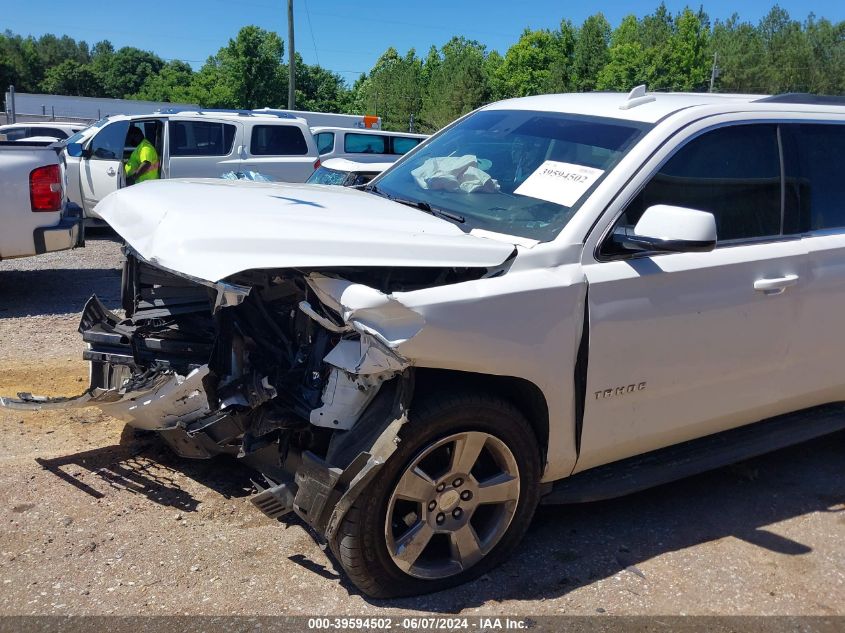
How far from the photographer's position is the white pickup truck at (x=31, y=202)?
7301 mm

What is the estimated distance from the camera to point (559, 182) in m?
3.52

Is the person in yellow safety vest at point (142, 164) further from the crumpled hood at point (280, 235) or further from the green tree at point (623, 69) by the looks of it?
the green tree at point (623, 69)

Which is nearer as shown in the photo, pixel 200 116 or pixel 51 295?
pixel 51 295

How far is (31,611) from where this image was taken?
117 inches

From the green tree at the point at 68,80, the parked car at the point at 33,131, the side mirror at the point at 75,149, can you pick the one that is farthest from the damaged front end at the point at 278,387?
the green tree at the point at 68,80

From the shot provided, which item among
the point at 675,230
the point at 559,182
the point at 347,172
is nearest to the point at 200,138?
the point at 347,172

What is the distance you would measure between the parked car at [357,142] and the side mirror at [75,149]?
526 cm

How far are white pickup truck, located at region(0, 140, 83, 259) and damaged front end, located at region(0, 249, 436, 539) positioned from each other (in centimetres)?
424

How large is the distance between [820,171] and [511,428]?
2.25m

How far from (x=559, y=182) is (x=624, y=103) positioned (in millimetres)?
696

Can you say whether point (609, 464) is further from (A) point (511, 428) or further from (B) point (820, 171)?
(B) point (820, 171)

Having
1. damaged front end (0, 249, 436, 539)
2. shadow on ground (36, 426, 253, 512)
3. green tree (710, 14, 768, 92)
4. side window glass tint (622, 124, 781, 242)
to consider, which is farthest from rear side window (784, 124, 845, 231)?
green tree (710, 14, 768, 92)


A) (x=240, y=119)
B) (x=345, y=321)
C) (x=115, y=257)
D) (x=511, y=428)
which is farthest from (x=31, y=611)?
(x=240, y=119)

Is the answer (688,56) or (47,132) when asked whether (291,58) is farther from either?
(688,56)
